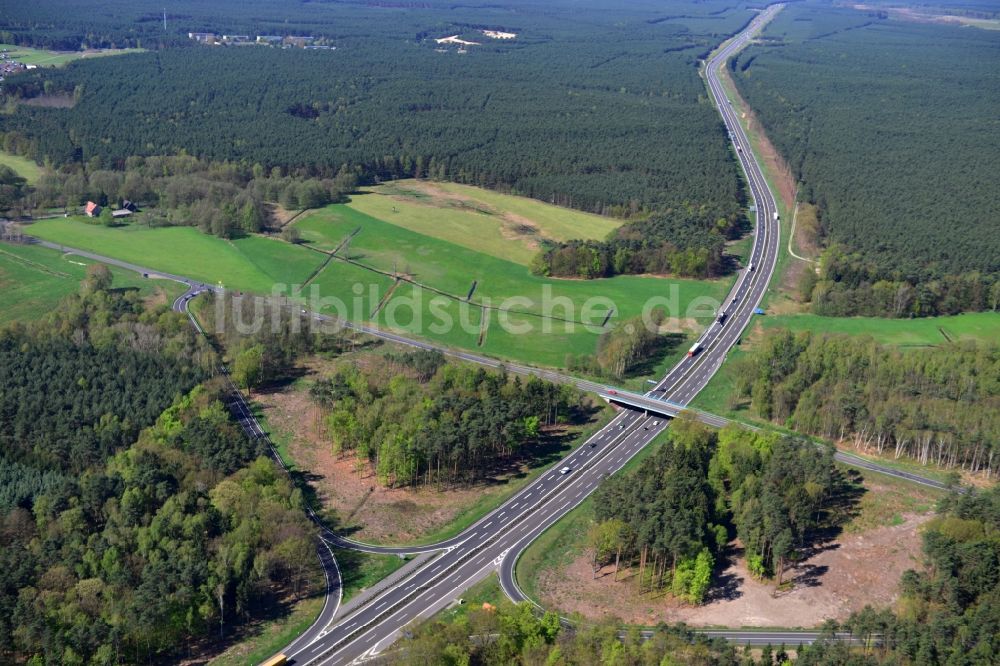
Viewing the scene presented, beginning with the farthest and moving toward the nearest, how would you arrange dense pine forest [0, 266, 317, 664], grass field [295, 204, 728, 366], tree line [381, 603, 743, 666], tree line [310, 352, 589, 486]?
grass field [295, 204, 728, 366] → tree line [310, 352, 589, 486] → dense pine forest [0, 266, 317, 664] → tree line [381, 603, 743, 666]

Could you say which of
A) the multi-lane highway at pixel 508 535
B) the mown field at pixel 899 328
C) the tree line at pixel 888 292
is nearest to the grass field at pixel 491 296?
the mown field at pixel 899 328

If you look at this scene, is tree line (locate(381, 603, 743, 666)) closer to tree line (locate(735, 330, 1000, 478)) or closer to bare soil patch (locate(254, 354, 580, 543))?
bare soil patch (locate(254, 354, 580, 543))

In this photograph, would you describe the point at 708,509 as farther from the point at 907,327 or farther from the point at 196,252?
the point at 196,252

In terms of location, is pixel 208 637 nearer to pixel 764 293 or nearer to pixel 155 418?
pixel 155 418

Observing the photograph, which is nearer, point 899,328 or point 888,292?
point 899,328

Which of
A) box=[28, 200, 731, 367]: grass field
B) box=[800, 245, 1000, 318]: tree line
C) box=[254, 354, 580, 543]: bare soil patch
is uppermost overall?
box=[800, 245, 1000, 318]: tree line

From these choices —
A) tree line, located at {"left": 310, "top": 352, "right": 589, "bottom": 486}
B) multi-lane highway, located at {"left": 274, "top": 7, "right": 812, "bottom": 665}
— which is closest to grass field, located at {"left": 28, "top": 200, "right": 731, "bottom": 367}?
multi-lane highway, located at {"left": 274, "top": 7, "right": 812, "bottom": 665}

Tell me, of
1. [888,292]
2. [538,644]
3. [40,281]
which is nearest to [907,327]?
[888,292]

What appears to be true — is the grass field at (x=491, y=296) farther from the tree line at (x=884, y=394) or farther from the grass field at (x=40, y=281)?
the grass field at (x=40, y=281)

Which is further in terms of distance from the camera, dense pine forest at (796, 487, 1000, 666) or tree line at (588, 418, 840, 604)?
tree line at (588, 418, 840, 604)
